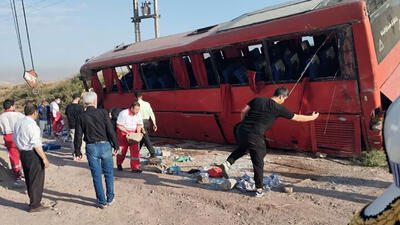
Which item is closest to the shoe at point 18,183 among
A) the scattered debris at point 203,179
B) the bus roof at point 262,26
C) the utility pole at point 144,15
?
the scattered debris at point 203,179

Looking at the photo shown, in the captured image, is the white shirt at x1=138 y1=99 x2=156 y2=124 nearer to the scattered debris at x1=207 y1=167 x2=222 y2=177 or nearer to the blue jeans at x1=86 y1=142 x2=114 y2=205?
the scattered debris at x1=207 y1=167 x2=222 y2=177

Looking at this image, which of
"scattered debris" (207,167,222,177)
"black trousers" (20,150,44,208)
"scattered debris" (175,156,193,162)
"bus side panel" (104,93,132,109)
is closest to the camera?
Answer: "black trousers" (20,150,44,208)

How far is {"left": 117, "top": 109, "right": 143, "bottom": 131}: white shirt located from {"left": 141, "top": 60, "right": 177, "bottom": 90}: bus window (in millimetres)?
2732

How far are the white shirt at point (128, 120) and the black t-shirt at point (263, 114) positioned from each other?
2887 mm

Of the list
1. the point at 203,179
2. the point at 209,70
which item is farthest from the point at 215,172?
the point at 209,70

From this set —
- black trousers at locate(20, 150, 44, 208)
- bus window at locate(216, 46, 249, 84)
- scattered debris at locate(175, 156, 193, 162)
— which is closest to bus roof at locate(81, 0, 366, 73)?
bus window at locate(216, 46, 249, 84)

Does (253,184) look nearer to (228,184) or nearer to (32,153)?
(228,184)

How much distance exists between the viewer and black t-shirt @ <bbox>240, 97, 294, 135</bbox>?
5172 millimetres

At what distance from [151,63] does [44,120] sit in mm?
6111

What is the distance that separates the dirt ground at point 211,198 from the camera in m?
4.67

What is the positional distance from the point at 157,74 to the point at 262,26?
4001 mm

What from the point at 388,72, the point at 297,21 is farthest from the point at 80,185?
the point at 388,72

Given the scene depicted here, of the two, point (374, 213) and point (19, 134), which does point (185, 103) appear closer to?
point (19, 134)

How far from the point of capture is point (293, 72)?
24.3 feet
